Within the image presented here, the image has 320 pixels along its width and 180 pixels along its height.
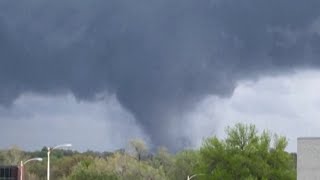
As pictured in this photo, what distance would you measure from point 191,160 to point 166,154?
26.7m

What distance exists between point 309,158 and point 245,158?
5551cm

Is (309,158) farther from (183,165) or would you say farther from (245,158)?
(183,165)

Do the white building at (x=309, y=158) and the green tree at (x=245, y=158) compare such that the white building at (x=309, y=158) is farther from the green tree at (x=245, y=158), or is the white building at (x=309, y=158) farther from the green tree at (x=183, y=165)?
the green tree at (x=183, y=165)

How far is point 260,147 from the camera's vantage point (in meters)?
117

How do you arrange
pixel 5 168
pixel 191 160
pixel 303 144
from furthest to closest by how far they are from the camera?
pixel 191 160 < pixel 5 168 < pixel 303 144

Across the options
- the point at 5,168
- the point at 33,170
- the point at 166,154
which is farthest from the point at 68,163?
the point at 5,168

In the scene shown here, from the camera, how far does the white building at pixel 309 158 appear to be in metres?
→ 58.9

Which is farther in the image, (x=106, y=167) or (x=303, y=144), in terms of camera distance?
(x=106, y=167)

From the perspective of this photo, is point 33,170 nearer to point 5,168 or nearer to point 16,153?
point 16,153

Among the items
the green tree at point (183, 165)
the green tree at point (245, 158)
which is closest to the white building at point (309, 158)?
the green tree at point (245, 158)

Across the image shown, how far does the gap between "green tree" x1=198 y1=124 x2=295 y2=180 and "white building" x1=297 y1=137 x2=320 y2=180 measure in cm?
5197

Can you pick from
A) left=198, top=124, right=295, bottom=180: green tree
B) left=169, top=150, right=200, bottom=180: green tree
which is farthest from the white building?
left=169, top=150, right=200, bottom=180: green tree

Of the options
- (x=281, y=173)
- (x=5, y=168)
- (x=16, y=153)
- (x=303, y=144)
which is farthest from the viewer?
(x=16, y=153)

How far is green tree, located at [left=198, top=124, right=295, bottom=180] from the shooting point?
373 ft
